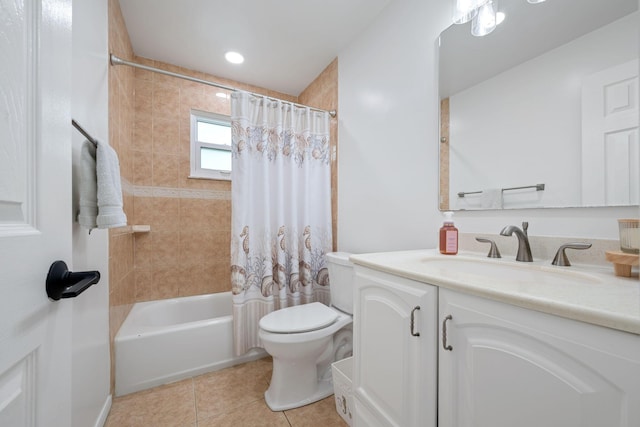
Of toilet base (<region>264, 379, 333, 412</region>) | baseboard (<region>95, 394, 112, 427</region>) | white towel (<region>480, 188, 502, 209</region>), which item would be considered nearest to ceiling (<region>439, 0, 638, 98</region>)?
white towel (<region>480, 188, 502, 209</region>)

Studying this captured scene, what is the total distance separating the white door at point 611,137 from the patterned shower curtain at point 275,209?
1483 mm

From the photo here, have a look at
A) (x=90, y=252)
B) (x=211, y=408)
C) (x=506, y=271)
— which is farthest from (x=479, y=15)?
(x=211, y=408)

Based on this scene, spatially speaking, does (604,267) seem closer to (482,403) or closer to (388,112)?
(482,403)

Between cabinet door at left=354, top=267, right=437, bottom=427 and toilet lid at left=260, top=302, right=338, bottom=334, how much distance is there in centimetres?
37

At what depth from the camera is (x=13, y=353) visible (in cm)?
31

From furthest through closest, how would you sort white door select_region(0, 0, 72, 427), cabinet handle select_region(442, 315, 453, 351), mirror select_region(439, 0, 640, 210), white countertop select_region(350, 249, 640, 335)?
mirror select_region(439, 0, 640, 210), cabinet handle select_region(442, 315, 453, 351), white countertop select_region(350, 249, 640, 335), white door select_region(0, 0, 72, 427)

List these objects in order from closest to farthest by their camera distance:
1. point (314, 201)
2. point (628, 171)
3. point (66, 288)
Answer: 1. point (66, 288)
2. point (628, 171)
3. point (314, 201)

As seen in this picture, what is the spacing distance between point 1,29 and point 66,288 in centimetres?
37

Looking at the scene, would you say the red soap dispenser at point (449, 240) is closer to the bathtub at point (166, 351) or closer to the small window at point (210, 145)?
the bathtub at point (166, 351)

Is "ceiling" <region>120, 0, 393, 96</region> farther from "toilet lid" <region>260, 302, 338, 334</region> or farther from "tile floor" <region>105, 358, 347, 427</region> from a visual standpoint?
"tile floor" <region>105, 358, 347, 427</region>

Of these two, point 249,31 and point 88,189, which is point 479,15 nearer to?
point 249,31

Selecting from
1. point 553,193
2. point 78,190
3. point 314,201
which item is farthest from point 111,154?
point 553,193

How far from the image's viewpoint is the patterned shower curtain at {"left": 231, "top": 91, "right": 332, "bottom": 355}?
1.69 m

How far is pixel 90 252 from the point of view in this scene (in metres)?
1.05
